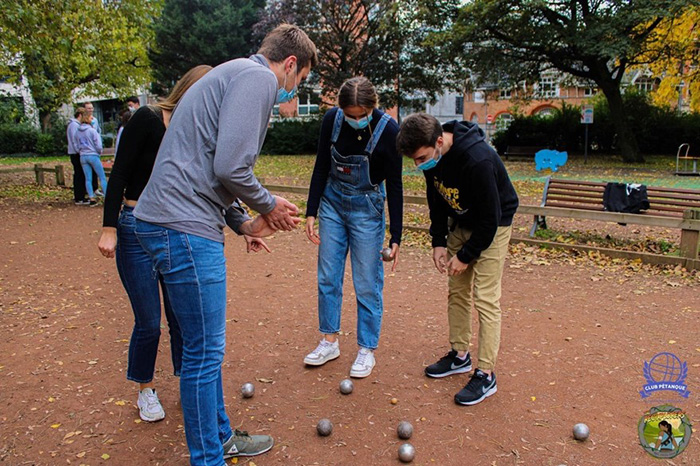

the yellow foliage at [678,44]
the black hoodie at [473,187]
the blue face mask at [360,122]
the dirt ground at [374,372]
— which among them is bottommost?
the dirt ground at [374,372]

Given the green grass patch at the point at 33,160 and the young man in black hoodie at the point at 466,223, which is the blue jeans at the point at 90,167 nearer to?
the young man in black hoodie at the point at 466,223

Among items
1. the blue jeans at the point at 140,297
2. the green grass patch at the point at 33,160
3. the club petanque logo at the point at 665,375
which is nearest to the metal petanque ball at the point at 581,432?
the club petanque logo at the point at 665,375

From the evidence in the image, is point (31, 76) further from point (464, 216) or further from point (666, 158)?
point (666, 158)

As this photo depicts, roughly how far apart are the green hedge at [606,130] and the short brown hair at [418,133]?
26.5 m

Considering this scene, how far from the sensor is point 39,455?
308 cm

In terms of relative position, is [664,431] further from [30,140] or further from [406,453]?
[30,140]

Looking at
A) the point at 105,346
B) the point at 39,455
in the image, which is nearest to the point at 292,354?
the point at 105,346

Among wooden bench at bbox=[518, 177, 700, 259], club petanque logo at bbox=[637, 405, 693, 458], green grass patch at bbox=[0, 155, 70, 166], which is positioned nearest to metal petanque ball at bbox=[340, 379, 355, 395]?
club petanque logo at bbox=[637, 405, 693, 458]

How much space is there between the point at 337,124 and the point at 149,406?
2.20 metres

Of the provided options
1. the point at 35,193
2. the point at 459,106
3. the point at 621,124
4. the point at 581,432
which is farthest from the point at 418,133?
the point at 459,106

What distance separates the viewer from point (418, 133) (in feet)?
10.8

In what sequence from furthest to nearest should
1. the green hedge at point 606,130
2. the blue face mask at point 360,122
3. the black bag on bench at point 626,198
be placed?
the green hedge at point 606,130, the black bag on bench at point 626,198, the blue face mask at point 360,122

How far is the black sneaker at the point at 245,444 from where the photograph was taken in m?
2.99

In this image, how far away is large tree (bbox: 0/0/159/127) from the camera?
9.91 m
